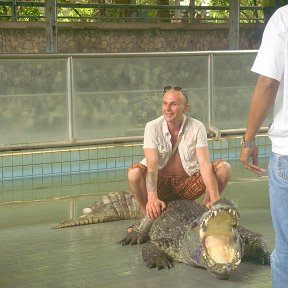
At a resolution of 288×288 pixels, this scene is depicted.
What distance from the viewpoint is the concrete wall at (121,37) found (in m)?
17.9

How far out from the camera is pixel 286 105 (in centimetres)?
314

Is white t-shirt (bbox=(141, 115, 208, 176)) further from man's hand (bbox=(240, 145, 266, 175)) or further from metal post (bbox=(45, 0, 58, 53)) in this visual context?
metal post (bbox=(45, 0, 58, 53))

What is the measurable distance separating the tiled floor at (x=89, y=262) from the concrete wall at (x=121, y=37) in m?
11.4

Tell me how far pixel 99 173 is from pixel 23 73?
4.92ft

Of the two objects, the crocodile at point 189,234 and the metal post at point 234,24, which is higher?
the metal post at point 234,24

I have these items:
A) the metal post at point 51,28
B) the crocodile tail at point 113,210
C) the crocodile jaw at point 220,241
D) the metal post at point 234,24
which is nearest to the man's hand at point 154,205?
the crocodile jaw at point 220,241

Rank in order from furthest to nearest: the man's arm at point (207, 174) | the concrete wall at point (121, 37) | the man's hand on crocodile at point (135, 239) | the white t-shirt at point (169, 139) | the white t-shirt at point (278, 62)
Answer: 1. the concrete wall at point (121, 37)
2. the man's hand on crocodile at point (135, 239)
3. the white t-shirt at point (169, 139)
4. the man's arm at point (207, 174)
5. the white t-shirt at point (278, 62)

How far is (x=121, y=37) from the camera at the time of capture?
63.3 feet

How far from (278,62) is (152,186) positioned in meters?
2.68

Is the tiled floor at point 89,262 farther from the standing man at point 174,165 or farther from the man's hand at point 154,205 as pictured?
the standing man at point 174,165

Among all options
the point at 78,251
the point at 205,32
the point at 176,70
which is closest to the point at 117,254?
the point at 78,251

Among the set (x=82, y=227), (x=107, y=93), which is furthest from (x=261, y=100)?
(x=107, y=93)

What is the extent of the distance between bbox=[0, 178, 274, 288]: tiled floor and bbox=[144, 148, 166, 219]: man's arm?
32 centimetres

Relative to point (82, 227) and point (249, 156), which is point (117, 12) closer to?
point (82, 227)
